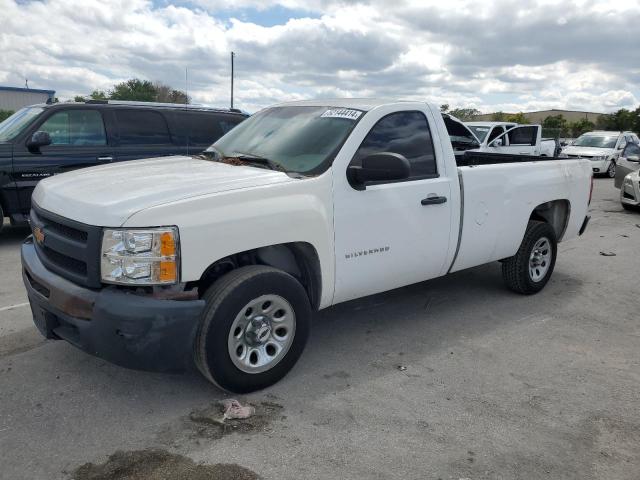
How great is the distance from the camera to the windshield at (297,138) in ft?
12.8

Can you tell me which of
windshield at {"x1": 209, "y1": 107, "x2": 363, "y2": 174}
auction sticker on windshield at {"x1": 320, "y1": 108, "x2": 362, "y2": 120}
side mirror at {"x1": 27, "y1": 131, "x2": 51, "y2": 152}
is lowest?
side mirror at {"x1": 27, "y1": 131, "x2": 51, "y2": 152}

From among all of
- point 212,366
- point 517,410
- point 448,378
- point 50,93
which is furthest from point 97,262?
point 50,93

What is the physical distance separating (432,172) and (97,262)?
2.61 m

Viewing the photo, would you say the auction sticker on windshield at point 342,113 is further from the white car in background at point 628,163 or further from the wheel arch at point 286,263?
the white car in background at point 628,163

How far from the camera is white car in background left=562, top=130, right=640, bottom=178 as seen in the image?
19.4 m

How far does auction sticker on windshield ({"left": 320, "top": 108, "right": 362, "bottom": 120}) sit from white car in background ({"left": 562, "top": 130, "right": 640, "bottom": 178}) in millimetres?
17196

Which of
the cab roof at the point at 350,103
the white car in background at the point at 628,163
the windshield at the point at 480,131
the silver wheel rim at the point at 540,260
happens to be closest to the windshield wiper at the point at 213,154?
the cab roof at the point at 350,103

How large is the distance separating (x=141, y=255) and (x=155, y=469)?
42.6 inches

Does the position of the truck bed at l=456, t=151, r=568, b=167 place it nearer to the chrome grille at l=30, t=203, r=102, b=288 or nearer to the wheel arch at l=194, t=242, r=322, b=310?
the wheel arch at l=194, t=242, r=322, b=310

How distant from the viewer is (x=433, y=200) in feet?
14.2

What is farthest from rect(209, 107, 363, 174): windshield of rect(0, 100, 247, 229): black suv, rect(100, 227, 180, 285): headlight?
rect(0, 100, 247, 229): black suv

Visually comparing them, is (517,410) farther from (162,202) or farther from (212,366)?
(162,202)

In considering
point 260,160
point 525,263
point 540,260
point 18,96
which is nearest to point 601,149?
point 540,260

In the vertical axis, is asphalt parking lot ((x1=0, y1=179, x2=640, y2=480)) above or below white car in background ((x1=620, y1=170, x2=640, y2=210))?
below
